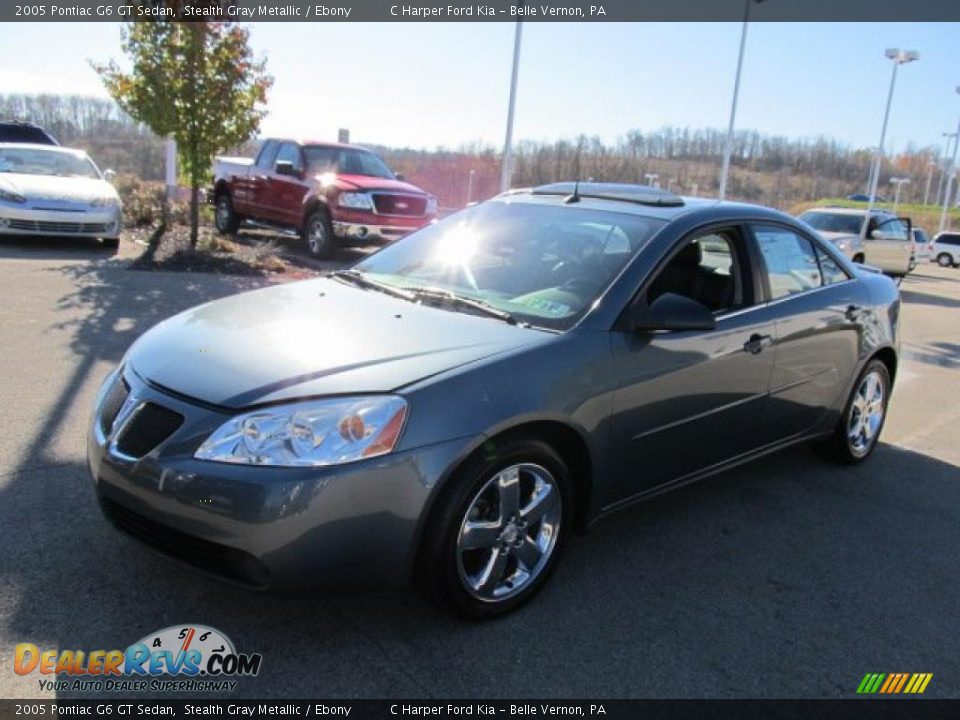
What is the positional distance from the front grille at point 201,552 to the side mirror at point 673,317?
71.5 inches

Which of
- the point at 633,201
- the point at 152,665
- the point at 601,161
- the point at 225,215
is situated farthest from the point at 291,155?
the point at 601,161

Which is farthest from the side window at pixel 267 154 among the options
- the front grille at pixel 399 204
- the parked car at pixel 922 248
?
the parked car at pixel 922 248

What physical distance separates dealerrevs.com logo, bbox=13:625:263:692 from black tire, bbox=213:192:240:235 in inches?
541

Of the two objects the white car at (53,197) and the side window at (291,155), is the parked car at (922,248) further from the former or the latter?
the white car at (53,197)

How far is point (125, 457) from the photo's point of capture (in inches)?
108

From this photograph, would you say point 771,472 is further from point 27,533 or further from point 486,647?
point 27,533

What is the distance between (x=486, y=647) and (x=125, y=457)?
1.46 m

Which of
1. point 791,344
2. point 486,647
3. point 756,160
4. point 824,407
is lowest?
point 486,647

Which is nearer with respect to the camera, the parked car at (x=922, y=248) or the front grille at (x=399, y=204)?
the front grille at (x=399, y=204)

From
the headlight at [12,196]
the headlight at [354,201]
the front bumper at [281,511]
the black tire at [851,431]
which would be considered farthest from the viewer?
the headlight at [354,201]

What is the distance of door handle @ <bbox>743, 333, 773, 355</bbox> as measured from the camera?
3943 mm

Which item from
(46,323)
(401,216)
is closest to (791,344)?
(46,323)

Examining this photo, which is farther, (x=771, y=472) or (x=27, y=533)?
(x=771, y=472)

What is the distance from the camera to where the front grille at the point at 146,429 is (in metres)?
2.71
